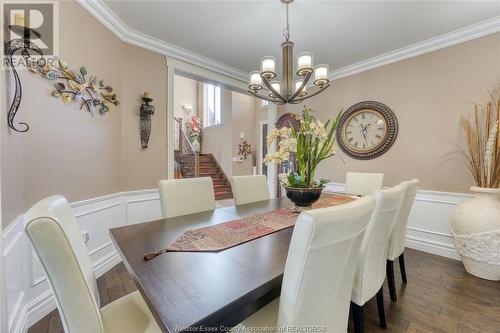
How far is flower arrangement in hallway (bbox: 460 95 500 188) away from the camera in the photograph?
2.17 meters

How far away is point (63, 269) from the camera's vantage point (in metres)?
0.66

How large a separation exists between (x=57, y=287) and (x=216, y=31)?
2.71 metres

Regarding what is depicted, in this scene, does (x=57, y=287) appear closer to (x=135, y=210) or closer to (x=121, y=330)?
(x=121, y=330)

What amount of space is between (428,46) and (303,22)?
173cm

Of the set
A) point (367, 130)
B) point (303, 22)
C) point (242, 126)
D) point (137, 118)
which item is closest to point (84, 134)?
point (137, 118)

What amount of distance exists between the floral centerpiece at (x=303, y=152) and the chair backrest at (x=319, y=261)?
0.86m

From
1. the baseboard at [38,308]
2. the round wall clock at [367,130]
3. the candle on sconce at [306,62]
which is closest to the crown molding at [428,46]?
the round wall clock at [367,130]

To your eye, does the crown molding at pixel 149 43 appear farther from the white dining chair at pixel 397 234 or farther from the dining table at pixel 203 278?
the white dining chair at pixel 397 234

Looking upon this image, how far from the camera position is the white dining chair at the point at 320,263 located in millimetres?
688

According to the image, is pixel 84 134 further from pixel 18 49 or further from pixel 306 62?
pixel 306 62

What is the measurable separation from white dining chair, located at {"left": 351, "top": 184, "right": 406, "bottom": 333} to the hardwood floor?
458 mm

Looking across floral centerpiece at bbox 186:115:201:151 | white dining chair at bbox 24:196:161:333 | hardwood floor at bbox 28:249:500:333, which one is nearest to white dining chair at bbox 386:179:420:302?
hardwood floor at bbox 28:249:500:333

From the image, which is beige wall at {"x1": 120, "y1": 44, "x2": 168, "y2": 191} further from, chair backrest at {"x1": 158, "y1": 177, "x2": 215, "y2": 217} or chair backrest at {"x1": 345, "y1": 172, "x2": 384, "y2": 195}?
chair backrest at {"x1": 345, "y1": 172, "x2": 384, "y2": 195}

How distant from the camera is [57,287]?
0.67m
